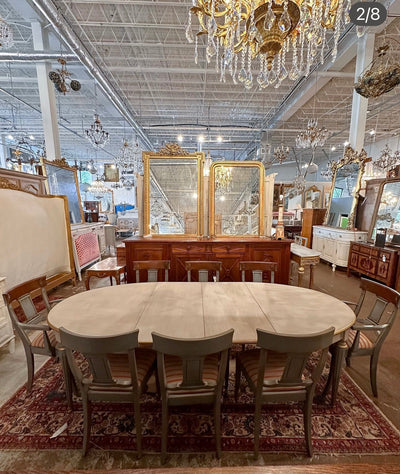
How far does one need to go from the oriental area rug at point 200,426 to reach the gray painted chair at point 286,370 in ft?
0.66

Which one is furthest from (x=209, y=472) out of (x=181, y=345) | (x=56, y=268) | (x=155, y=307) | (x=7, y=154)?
(x=7, y=154)

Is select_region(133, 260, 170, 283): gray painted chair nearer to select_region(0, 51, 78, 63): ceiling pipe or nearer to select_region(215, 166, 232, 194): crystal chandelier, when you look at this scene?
select_region(215, 166, 232, 194): crystal chandelier

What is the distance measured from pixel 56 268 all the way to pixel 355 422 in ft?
15.6

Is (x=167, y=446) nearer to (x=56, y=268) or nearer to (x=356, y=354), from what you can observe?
(x=356, y=354)

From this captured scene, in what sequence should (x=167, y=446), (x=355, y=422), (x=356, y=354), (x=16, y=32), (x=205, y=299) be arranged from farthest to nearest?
(x=16, y=32) → (x=205, y=299) → (x=356, y=354) → (x=355, y=422) → (x=167, y=446)

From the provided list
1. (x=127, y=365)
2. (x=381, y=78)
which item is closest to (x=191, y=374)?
(x=127, y=365)

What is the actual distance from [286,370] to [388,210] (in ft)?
16.6

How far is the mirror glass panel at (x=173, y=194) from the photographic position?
383 cm

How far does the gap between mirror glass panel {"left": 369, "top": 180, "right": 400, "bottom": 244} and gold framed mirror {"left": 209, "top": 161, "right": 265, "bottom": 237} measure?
2.91 m

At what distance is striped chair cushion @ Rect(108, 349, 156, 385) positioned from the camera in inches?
60.3

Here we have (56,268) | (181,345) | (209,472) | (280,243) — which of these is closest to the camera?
(209,472)

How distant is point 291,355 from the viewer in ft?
4.23

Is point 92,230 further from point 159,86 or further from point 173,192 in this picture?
point 159,86

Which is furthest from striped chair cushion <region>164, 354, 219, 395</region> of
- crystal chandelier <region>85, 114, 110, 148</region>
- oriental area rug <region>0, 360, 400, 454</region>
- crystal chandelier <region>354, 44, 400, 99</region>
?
crystal chandelier <region>85, 114, 110, 148</region>
